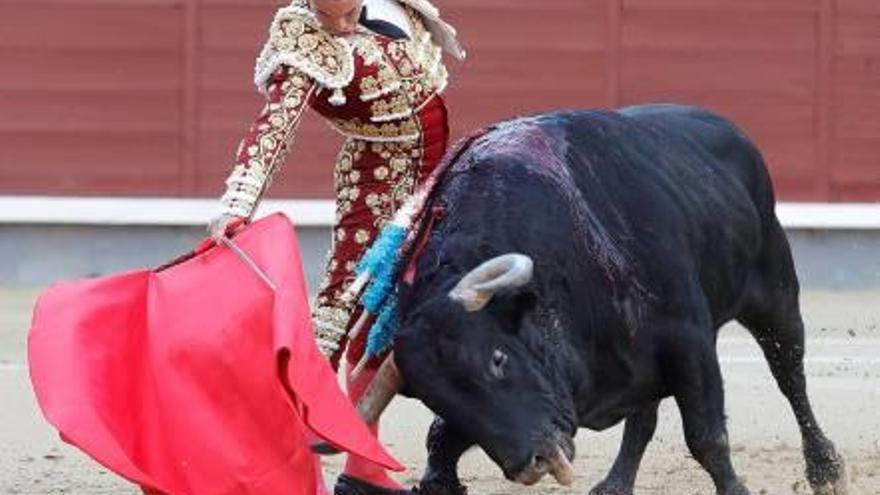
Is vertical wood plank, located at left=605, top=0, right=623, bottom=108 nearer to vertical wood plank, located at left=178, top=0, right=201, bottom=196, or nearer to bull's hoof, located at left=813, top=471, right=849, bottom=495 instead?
vertical wood plank, located at left=178, top=0, right=201, bottom=196

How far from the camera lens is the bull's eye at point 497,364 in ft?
13.3

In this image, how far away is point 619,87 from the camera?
1015 centimetres

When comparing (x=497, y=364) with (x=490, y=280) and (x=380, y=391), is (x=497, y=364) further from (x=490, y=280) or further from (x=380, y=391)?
(x=380, y=391)

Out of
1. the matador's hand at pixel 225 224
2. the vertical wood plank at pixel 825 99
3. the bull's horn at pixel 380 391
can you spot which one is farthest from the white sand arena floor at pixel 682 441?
the vertical wood plank at pixel 825 99

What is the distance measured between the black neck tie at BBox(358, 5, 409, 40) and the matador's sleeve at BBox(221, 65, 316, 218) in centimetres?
18

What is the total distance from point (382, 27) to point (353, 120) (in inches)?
7.1

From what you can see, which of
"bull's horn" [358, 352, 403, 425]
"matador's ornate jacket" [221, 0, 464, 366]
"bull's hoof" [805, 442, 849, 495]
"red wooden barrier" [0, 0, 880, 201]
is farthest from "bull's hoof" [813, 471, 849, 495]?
"red wooden barrier" [0, 0, 880, 201]

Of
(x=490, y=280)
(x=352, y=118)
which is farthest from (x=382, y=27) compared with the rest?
(x=490, y=280)

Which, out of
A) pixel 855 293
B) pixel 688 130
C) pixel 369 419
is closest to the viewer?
pixel 369 419

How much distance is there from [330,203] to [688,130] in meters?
4.78

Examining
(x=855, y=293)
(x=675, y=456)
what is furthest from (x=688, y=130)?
(x=855, y=293)

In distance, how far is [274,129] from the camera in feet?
14.8

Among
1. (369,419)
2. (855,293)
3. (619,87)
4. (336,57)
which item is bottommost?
(855,293)

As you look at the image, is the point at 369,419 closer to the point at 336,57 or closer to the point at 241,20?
the point at 336,57
